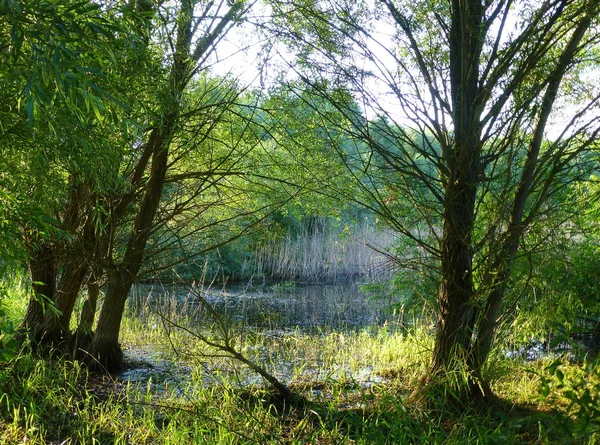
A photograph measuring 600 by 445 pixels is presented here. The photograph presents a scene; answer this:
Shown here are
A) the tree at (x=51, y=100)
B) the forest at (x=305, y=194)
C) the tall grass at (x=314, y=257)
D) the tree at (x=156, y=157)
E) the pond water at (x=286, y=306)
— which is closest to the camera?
the tree at (x=51, y=100)

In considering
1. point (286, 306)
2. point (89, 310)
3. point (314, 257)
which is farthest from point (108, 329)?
point (314, 257)

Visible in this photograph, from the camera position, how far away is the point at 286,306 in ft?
36.9

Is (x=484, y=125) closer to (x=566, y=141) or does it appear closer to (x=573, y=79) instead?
(x=566, y=141)

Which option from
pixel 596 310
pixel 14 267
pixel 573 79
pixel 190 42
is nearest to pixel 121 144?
pixel 14 267

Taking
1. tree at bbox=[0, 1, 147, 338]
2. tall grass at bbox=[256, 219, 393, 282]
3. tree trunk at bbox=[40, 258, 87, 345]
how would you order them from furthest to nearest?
tall grass at bbox=[256, 219, 393, 282] → tree trunk at bbox=[40, 258, 87, 345] → tree at bbox=[0, 1, 147, 338]

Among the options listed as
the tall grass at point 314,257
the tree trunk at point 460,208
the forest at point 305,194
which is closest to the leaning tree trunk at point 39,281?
the forest at point 305,194

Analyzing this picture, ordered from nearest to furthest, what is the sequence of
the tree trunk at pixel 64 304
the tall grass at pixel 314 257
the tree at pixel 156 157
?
the tree at pixel 156 157
the tree trunk at pixel 64 304
the tall grass at pixel 314 257

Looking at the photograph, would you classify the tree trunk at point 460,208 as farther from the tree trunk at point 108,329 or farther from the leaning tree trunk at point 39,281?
the leaning tree trunk at point 39,281

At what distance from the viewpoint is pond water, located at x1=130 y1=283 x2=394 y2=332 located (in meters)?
8.91

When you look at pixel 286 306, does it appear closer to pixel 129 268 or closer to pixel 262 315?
pixel 262 315

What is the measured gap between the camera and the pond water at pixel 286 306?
891 cm

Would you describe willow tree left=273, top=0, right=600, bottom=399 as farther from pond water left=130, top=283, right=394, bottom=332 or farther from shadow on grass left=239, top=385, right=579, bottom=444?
pond water left=130, top=283, right=394, bottom=332

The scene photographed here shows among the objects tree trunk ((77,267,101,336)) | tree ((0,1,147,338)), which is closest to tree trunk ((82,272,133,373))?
tree trunk ((77,267,101,336))

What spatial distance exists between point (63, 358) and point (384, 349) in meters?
3.23
